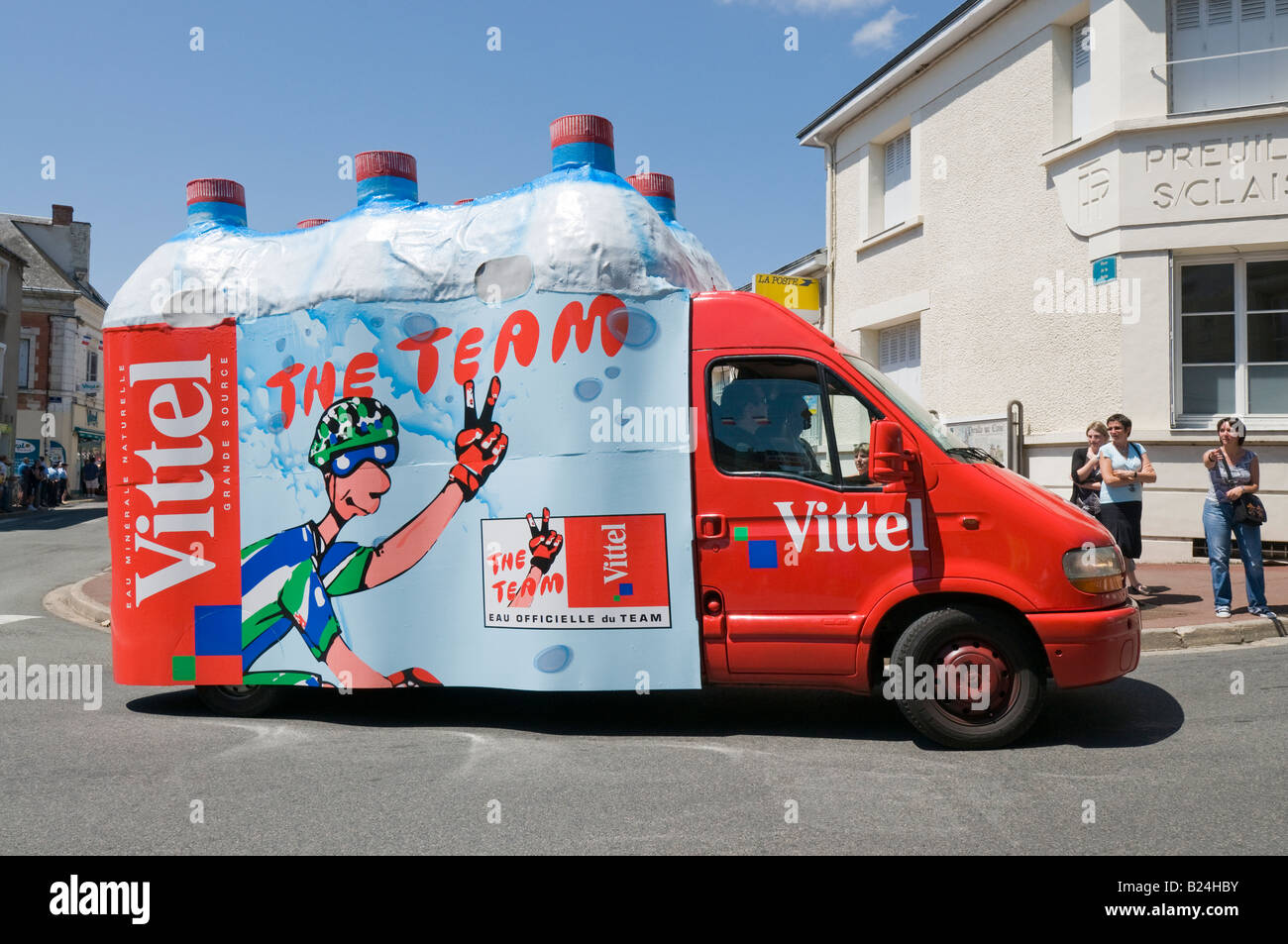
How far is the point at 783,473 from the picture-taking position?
5.38m

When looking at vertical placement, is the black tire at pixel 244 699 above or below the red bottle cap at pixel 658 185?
below

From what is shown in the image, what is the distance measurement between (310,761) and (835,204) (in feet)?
49.1

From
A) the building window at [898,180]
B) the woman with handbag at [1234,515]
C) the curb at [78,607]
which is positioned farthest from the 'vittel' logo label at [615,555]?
the building window at [898,180]

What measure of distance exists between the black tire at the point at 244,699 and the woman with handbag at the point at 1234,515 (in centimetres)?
738

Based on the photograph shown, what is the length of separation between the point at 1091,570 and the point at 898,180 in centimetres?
1238

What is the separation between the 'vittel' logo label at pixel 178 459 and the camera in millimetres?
6129

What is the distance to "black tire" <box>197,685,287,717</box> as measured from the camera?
6.34 m

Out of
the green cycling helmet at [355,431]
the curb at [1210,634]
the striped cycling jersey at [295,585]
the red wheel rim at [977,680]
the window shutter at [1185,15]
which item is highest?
the window shutter at [1185,15]

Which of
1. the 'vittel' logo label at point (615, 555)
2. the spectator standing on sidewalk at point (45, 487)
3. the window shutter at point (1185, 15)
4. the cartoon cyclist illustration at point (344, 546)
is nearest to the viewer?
the 'vittel' logo label at point (615, 555)

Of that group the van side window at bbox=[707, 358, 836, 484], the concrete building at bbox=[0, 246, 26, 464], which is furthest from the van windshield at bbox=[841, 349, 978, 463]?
the concrete building at bbox=[0, 246, 26, 464]

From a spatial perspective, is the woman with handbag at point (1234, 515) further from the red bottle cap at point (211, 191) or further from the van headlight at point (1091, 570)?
the red bottle cap at point (211, 191)

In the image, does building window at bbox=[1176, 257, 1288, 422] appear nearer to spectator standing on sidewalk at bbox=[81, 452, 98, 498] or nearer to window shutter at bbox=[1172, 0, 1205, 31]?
window shutter at bbox=[1172, 0, 1205, 31]

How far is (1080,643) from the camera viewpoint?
5.07 m
